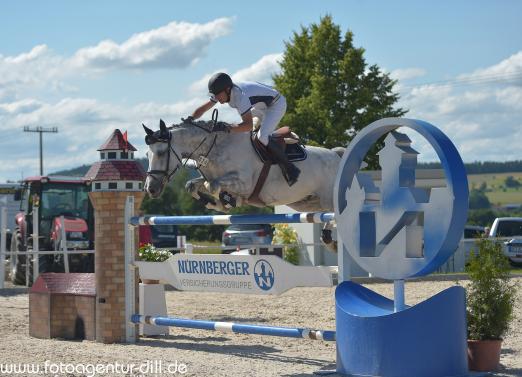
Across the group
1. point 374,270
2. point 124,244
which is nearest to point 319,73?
point 124,244

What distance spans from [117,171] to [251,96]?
1861 millimetres

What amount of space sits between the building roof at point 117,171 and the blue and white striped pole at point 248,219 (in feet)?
1.41

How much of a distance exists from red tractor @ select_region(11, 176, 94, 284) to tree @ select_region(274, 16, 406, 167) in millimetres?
13721

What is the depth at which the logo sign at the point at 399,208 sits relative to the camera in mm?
5918

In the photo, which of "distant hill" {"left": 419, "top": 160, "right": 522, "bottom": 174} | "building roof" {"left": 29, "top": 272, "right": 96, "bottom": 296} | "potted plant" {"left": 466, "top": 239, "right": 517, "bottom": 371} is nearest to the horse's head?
"building roof" {"left": 29, "top": 272, "right": 96, "bottom": 296}

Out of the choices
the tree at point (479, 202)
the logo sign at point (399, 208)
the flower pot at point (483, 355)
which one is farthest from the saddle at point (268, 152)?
the tree at point (479, 202)

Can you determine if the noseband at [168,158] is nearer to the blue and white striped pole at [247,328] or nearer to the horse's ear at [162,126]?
the horse's ear at [162,126]

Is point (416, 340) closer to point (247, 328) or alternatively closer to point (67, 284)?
point (247, 328)

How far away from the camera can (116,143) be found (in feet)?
29.7

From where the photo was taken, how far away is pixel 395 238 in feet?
20.5

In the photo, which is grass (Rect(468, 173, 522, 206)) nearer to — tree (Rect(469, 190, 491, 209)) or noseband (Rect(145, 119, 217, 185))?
tree (Rect(469, 190, 491, 209))

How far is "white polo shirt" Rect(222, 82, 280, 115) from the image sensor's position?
762 cm

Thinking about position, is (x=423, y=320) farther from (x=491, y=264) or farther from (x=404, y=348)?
(x=491, y=264)

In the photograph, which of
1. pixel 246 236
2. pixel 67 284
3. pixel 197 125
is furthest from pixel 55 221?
A: pixel 197 125
